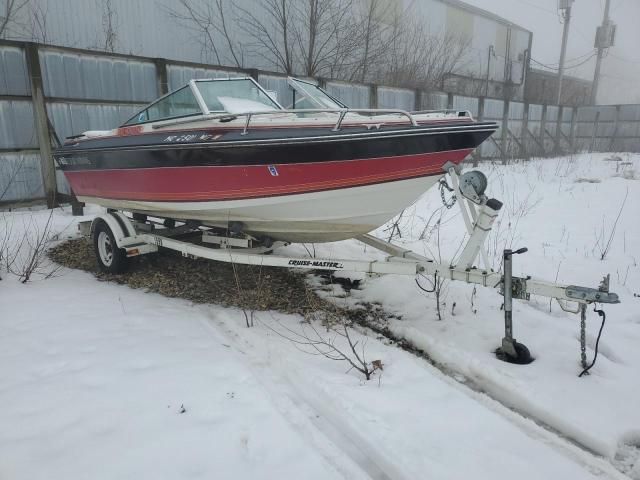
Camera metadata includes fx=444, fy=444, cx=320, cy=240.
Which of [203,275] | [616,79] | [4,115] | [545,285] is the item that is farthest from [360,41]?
[616,79]

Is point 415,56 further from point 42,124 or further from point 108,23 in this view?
point 42,124

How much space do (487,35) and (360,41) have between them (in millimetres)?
12801

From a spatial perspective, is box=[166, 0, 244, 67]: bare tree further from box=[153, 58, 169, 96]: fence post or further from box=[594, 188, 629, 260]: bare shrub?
box=[594, 188, 629, 260]: bare shrub

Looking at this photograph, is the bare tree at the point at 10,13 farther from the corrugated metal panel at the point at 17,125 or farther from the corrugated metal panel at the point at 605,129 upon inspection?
the corrugated metal panel at the point at 605,129

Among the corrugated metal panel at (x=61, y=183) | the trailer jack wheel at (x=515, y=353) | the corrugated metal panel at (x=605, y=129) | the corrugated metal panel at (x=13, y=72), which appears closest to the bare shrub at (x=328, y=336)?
the trailer jack wheel at (x=515, y=353)

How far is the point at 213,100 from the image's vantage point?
12.1 feet

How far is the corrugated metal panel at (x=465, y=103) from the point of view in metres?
13.1

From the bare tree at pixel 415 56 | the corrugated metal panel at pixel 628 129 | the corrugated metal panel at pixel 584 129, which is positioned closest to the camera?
the bare tree at pixel 415 56

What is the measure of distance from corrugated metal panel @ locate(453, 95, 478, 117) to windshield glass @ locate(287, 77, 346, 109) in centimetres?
983

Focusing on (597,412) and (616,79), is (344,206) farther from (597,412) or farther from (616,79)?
(616,79)

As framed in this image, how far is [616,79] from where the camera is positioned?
46.4 metres

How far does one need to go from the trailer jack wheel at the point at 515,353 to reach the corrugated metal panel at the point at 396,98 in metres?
8.99

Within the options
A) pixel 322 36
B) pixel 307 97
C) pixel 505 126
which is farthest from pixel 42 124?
pixel 505 126

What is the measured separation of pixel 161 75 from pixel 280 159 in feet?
17.5
